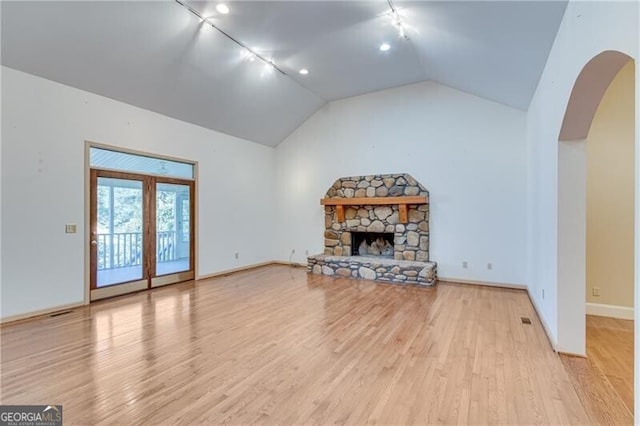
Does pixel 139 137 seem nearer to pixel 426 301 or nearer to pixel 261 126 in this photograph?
pixel 261 126

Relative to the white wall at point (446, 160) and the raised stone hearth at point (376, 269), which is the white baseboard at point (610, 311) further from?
the raised stone hearth at point (376, 269)

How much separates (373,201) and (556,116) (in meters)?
3.57

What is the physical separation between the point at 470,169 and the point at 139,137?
5.72 meters

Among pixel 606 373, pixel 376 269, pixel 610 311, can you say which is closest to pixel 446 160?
pixel 376 269

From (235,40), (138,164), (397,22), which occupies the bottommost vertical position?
(138,164)

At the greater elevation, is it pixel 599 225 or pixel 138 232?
pixel 599 225

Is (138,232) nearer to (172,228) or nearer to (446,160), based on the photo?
(172,228)

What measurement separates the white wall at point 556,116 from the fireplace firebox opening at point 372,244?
2.60 m

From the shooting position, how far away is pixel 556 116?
9.50ft

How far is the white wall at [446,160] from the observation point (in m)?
5.30

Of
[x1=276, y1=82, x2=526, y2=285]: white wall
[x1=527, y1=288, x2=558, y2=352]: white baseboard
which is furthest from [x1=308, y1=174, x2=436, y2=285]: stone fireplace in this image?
[x1=527, y1=288, x2=558, y2=352]: white baseboard

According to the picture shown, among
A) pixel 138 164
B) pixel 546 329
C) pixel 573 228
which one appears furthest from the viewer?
pixel 138 164

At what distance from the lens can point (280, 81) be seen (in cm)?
582

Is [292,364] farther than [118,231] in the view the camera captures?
No
